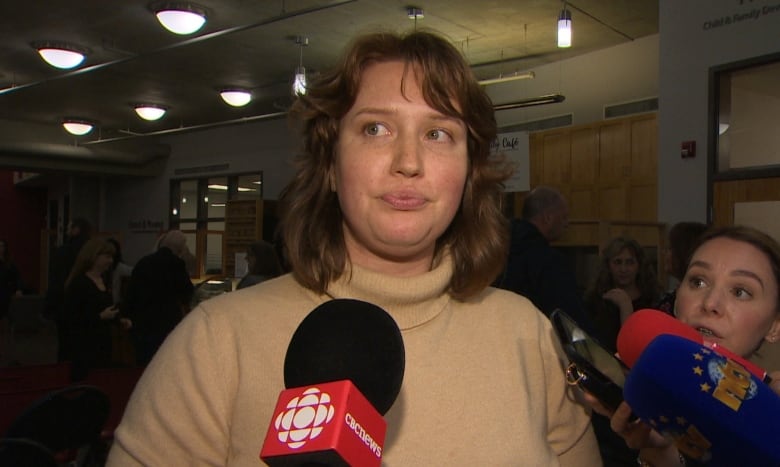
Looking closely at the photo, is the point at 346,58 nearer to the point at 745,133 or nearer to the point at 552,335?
the point at 552,335

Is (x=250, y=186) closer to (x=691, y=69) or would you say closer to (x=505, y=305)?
(x=691, y=69)

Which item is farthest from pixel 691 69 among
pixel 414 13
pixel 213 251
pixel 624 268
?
pixel 213 251

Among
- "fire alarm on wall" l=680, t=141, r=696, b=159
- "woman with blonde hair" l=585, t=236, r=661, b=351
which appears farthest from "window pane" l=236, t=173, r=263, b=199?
"woman with blonde hair" l=585, t=236, r=661, b=351

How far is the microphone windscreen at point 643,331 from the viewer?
90 cm

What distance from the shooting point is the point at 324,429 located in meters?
0.58

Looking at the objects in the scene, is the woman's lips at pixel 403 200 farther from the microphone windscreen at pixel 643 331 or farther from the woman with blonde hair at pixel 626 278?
the woman with blonde hair at pixel 626 278

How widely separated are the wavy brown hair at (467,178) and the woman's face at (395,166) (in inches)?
1.0

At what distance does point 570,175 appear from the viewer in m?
8.80

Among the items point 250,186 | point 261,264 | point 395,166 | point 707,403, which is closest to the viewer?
point 707,403

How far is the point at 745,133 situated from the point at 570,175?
117 inches

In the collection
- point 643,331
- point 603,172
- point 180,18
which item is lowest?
point 643,331

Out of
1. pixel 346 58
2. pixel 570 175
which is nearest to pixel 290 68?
pixel 570 175

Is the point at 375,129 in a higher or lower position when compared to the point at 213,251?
higher

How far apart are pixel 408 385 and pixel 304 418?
452 millimetres
